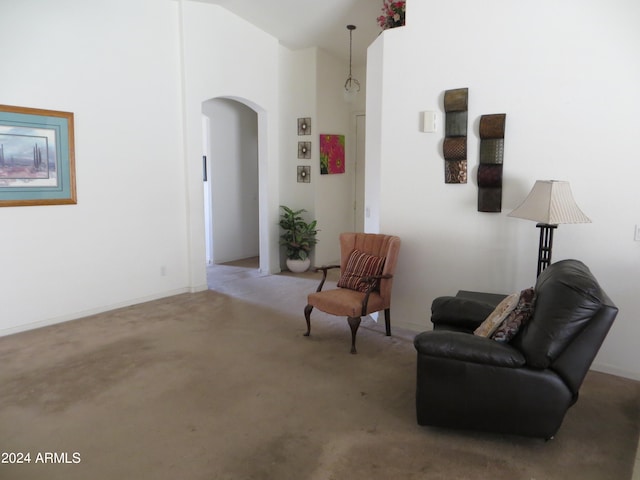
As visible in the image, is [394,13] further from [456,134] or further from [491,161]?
[491,161]

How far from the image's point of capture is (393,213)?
417 cm

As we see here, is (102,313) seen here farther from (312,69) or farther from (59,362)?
(312,69)

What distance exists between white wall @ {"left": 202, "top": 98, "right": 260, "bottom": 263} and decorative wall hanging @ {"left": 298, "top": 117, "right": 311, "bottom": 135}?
1.30 metres

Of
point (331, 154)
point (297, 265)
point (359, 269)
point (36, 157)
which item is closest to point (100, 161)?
point (36, 157)

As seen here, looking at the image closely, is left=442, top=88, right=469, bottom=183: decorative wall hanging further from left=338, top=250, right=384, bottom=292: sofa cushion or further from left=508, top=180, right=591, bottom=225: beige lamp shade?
left=338, top=250, right=384, bottom=292: sofa cushion

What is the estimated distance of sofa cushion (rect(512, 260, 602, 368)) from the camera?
2.15 meters

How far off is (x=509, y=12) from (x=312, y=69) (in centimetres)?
353

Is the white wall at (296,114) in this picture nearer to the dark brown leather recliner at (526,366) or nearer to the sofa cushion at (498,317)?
the sofa cushion at (498,317)

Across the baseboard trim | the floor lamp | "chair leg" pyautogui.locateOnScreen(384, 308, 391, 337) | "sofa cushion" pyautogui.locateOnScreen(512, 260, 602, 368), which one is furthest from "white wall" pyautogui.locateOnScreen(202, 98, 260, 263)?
"sofa cushion" pyautogui.locateOnScreen(512, 260, 602, 368)

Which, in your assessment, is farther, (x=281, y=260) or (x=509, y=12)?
(x=281, y=260)

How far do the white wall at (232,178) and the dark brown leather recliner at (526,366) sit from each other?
5.46 m

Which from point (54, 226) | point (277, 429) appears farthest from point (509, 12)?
point (54, 226)

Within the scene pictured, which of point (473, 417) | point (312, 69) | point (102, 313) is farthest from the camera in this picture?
point (312, 69)

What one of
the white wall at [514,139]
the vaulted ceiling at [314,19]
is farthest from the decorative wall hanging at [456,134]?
the vaulted ceiling at [314,19]
